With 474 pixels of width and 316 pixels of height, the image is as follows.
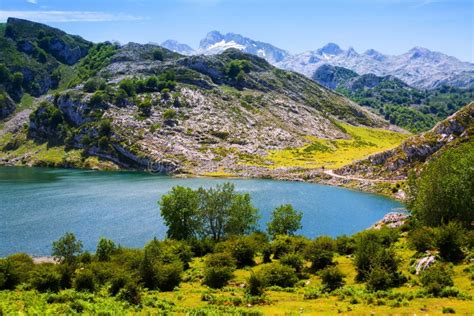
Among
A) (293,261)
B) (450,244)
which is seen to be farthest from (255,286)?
(450,244)

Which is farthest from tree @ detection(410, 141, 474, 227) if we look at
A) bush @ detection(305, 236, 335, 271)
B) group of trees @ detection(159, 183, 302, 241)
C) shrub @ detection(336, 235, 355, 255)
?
group of trees @ detection(159, 183, 302, 241)

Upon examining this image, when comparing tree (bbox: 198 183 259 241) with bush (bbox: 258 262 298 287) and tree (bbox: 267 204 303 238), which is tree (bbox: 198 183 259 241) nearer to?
tree (bbox: 267 204 303 238)

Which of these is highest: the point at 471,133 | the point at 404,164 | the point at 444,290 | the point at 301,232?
the point at 471,133

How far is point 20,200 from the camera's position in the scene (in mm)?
139750

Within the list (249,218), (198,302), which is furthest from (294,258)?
(249,218)

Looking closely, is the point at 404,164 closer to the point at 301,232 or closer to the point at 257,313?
the point at 301,232

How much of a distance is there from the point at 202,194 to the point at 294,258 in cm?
3573

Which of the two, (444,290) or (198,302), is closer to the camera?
(444,290)

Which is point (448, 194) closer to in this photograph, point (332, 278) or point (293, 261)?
point (293, 261)

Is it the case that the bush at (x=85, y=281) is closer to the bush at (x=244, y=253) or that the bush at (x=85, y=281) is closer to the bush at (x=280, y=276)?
the bush at (x=280, y=276)

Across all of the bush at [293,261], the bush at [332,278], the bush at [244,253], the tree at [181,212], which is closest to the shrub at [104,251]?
the tree at [181,212]

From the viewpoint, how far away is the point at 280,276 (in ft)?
176

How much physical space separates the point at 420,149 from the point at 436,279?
13601 centimetres

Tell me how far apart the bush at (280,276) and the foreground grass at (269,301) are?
1270 millimetres
